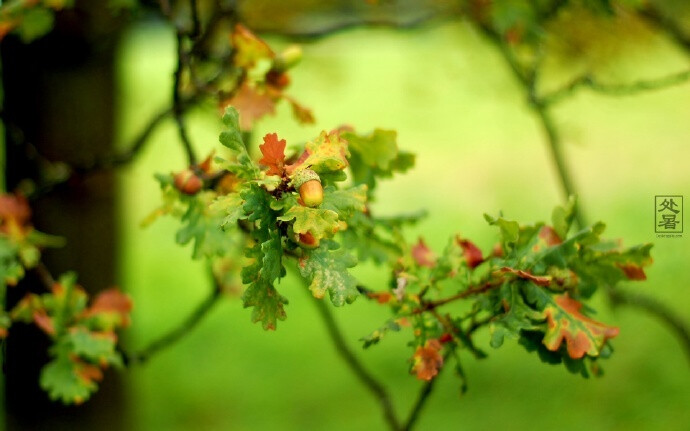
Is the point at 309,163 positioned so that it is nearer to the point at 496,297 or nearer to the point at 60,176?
the point at 496,297

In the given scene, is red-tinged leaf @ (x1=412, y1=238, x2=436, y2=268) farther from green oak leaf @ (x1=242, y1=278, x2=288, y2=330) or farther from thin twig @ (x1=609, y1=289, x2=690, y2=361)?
thin twig @ (x1=609, y1=289, x2=690, y2=361)

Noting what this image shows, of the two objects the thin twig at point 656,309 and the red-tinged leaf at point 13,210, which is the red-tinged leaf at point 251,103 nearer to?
the red-tinged leaf at point 13,210

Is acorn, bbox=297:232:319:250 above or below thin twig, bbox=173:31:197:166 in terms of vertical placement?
above

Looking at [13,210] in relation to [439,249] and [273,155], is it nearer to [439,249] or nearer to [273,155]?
[273,155]

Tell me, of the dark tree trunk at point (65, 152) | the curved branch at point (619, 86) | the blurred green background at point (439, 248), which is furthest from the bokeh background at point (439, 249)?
the curved branch at point (619, 86)

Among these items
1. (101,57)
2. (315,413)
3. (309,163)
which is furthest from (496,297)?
(315,413)

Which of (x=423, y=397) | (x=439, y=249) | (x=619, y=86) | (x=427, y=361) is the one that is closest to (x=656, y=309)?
(x=619, y=86)

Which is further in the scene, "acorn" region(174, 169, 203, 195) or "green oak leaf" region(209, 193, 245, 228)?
"acorn" region(174, 169, 203, 195)

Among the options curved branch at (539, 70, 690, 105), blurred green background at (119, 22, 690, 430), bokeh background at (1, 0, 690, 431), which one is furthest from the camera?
blurred green background at (119, 22, 690, 430)

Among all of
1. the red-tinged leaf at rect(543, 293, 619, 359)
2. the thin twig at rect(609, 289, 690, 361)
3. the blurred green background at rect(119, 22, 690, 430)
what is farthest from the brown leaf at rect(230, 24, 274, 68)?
the thin twig at rect(609, 289, 690, 361)
